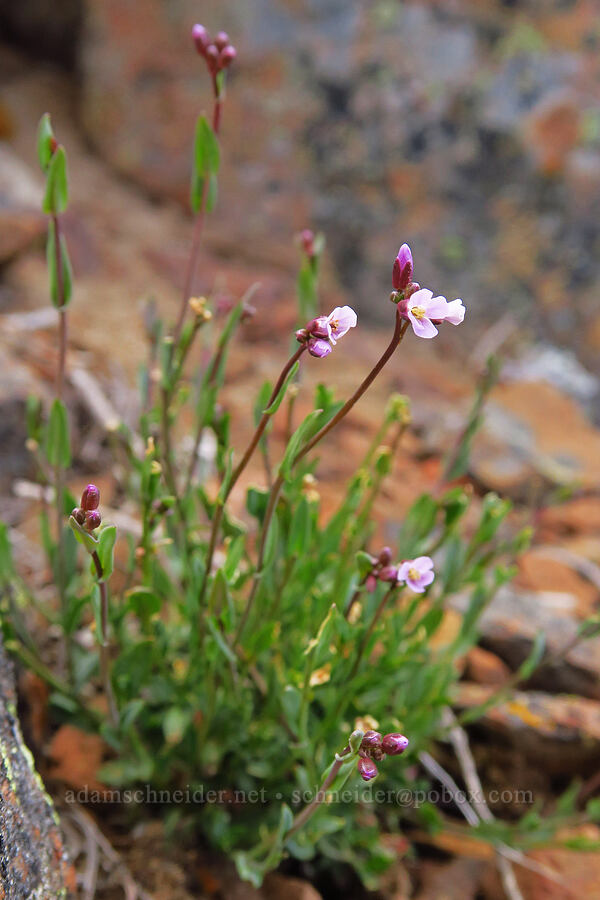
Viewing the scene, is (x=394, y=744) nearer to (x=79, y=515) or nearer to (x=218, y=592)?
(x=218, y=592)

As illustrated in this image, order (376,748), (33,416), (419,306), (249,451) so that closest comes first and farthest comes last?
(419,306)
(376,748)
(249,451)
(33,416)

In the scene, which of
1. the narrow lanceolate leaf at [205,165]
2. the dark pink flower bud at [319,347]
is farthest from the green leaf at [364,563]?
the narrow lanceolate leaf at [205,165]

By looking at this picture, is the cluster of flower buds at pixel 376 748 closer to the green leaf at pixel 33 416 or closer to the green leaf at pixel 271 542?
the green leaf at pixel 271 542

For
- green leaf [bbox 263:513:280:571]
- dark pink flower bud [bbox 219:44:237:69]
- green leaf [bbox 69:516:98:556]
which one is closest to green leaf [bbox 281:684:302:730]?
green leaf [bbox 263:513:280:571]

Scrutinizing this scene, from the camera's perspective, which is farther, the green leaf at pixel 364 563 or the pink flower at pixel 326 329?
the green leaf at pixel 364 563

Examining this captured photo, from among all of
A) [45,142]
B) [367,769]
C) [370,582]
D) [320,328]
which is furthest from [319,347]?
[45,142]
